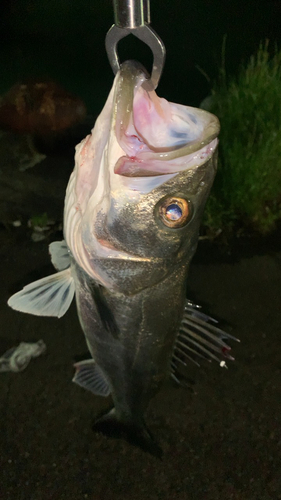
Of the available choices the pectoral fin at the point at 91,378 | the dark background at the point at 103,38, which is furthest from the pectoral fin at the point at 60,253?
the dark background at the point at 103,38

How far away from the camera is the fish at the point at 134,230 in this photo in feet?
2.81

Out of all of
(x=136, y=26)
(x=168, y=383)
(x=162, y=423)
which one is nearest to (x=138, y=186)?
(x=136, y=26)

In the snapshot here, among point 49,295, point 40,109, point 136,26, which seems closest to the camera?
point 136,26

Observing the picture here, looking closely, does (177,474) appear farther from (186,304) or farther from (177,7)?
(177,7)

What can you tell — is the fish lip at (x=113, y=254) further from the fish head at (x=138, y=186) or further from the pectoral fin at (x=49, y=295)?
the pectoral fin at (x=49, y=295)

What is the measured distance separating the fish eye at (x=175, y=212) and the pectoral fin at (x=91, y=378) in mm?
942

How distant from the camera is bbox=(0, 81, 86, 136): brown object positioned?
311cm

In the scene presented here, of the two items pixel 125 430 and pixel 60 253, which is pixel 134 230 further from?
pixel 125 430

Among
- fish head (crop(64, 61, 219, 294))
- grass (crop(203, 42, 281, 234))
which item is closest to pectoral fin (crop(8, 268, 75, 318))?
fish head (crop(64, 61, 219, 294))

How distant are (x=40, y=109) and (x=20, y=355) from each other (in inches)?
85.4

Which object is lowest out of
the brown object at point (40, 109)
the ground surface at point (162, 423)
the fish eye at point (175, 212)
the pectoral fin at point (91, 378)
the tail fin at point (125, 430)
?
the ground surface at point (162, 423)

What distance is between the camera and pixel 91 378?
5.34ft

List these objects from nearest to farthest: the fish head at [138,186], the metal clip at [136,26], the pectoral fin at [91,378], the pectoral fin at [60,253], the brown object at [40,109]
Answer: the metal clip at [136,26] < the fish head at [138,186] < the pectoral fin at [60,253] < the pectoral fin at [91,378] < the brown object at [40,109]

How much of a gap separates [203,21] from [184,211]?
4.08m
